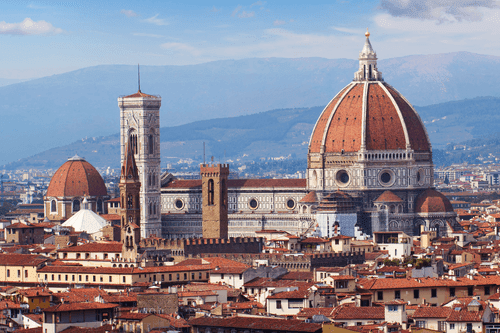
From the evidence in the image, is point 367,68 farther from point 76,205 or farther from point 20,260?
point 20,260

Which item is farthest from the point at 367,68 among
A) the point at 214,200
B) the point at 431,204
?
the point at 214,200

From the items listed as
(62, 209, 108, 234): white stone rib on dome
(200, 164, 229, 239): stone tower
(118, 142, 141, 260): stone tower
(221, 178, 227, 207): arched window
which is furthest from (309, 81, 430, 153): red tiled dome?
(118, 142, 141, 260): stone tower

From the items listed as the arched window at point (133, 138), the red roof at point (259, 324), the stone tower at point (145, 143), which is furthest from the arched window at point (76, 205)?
the red roof at point (259, 324)

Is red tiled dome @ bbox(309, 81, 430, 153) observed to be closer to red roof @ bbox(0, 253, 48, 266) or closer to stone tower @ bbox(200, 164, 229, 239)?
stone tower @ bbox(200, 164, 229, 239)

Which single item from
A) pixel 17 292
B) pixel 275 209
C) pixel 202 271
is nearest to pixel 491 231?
pixel 275 209

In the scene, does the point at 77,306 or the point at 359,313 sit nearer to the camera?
the point at 359,313

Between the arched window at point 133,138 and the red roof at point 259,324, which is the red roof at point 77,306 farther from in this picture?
the arched window at point 133,138

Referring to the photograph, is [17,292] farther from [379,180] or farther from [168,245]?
[379,180]

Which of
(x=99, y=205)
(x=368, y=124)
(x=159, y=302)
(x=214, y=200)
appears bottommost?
(x=159, y=302)
